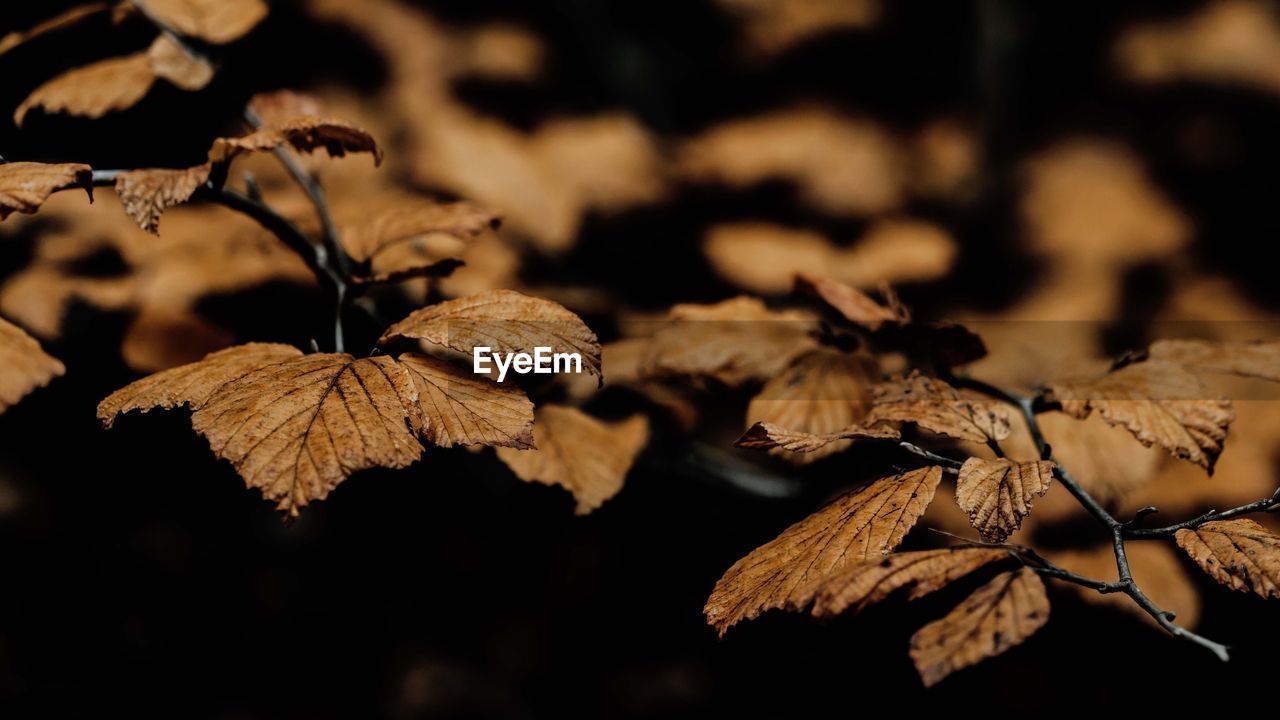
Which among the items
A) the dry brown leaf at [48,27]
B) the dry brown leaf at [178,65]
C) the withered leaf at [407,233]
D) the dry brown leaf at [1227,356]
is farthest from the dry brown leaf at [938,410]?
the dry brown leaf at [48,27]

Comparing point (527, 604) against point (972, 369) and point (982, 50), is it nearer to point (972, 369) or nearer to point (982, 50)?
point (972, 369)

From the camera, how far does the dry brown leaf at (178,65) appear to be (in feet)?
2.20

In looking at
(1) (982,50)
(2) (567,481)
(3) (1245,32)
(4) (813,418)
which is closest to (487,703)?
(2) (567,481)

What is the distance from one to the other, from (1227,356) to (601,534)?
0.80 meters

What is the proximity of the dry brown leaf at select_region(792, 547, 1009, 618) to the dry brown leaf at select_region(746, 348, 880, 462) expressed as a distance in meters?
0.16

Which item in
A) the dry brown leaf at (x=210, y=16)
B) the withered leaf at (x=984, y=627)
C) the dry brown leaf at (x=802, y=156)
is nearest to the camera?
the withered leaf at (x=984, y=627)

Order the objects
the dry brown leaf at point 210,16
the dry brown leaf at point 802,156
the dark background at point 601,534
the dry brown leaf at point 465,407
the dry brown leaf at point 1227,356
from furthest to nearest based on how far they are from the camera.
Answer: the dry brown leaf at point 802,156 < the dark background at point 601,534 < the dry brown leaf at point 210,16 < the dry brown leaf at point 1227,356 < the dry brown leaf at point 465,407

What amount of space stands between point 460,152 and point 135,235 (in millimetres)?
423

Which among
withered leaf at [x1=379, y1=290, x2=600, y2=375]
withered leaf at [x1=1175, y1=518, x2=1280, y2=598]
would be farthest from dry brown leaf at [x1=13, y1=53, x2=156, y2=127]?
withered leaf at [x1=1175, y1=518, x2=1280, y2=598]

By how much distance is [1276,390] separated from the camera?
38.1 inches

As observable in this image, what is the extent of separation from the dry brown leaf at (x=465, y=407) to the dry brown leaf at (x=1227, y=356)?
52 centimetres

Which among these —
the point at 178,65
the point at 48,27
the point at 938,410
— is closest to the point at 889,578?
the point at 938,410

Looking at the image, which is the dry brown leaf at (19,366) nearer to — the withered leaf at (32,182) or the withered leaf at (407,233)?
the withered leaf at (32,182)

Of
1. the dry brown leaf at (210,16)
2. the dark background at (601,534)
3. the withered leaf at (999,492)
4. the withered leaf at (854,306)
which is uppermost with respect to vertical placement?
the dry brown leaf at (210,16)
